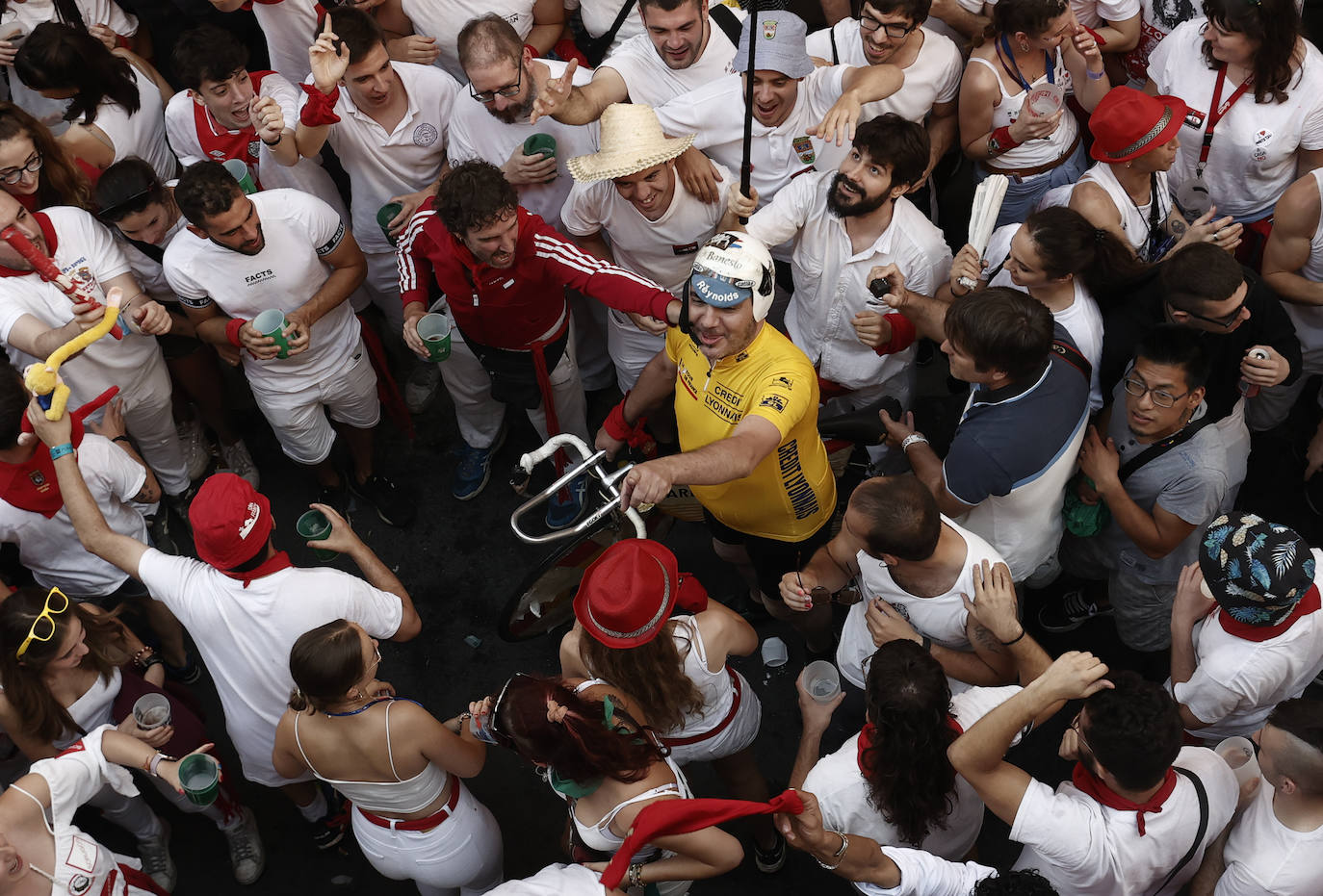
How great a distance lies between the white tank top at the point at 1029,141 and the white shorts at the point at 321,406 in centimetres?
318

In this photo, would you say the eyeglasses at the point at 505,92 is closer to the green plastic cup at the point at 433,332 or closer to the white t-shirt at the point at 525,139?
the white t-shirt at the point at 525,139

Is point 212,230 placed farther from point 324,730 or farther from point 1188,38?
point 1188,38

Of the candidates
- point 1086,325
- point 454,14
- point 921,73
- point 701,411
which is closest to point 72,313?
point 454,14

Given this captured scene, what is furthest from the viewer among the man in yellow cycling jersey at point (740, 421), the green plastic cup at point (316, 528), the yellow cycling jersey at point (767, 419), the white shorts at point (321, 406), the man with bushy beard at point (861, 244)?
the white shorts at point (321, 406)

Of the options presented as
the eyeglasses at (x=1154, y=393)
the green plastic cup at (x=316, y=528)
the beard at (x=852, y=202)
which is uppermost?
the beard at (x=852, y=202)

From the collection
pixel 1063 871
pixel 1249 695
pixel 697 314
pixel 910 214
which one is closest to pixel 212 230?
pixel 697 314

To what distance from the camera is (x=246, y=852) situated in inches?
170

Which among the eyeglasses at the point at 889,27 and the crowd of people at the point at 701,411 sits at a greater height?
the eyeglasses at the point at 889,27

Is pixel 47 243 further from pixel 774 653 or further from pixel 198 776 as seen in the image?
pixel 774 653

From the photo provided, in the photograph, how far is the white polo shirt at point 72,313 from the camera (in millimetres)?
4410

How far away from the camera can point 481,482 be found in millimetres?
5551

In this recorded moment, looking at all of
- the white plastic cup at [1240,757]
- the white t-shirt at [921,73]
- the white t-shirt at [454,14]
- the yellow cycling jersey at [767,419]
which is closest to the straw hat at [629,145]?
the yellow cycling jersey at [767,419]

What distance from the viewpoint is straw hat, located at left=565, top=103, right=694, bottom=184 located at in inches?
165

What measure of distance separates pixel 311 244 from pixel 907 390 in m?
2.74
